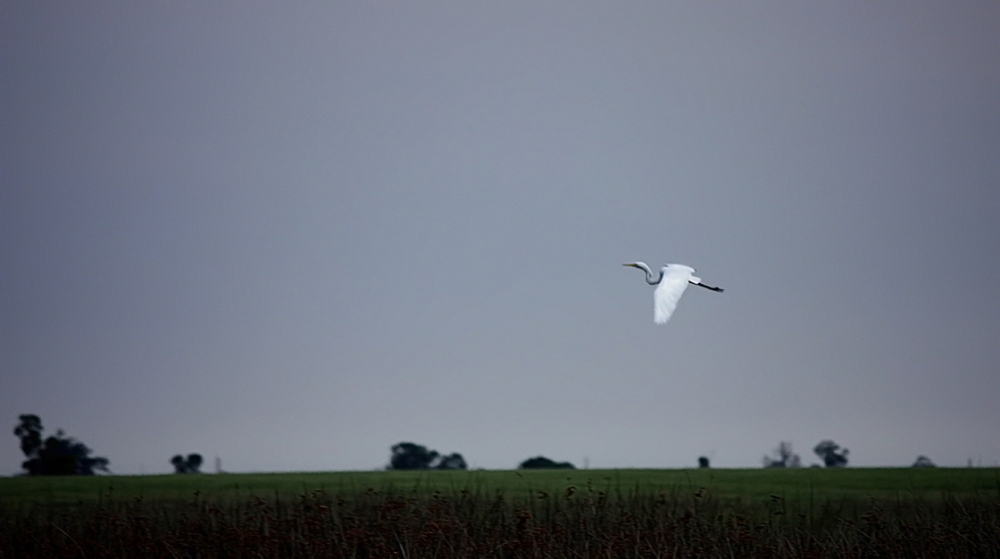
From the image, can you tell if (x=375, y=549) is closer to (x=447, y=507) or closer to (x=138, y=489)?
(x=447, y=507)

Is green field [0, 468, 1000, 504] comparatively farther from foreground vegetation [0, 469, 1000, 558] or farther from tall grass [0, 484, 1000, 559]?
tall grass [0, 484, 1000, 559]

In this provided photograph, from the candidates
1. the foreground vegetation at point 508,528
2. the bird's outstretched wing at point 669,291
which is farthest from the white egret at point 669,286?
the foreground vegetation at point 508,528

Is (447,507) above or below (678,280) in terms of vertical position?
below

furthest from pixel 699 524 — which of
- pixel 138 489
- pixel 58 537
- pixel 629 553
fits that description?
pixel 138 489

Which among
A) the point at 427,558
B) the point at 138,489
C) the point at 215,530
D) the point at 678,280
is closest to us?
the point at 427,558

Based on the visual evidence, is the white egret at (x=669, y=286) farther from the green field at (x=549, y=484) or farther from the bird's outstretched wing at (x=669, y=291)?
the green field at (x=549, y=484)

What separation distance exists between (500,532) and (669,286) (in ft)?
14.4

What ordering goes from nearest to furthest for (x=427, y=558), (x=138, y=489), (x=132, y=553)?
(x=427, y=558), (x=132, y=553), (x=138, y=489)

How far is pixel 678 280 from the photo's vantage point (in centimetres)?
1788

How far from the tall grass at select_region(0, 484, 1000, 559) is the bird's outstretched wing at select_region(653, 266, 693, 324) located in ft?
8.84

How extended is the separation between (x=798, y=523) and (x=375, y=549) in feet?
19.0

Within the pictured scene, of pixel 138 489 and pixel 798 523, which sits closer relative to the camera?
pixel 798 523

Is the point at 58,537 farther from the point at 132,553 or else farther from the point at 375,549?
the point at 375,549

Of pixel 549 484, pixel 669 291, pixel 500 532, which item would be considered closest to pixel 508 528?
pixel 500 532
